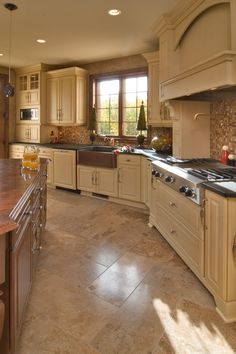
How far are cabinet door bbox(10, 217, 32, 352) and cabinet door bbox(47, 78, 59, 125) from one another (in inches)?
181

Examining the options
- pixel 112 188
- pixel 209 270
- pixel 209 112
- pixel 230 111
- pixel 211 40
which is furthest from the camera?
pixel 112 188

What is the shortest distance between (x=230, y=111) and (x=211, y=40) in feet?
2.35

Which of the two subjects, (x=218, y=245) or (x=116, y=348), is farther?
(x=218, y=245)

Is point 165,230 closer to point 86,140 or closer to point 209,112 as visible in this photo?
point 209,112

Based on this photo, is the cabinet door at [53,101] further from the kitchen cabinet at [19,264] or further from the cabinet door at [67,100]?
the kitchen cabinet at [19,264]

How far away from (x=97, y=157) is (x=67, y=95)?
1720 millimetres

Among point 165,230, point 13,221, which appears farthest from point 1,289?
point 165,230

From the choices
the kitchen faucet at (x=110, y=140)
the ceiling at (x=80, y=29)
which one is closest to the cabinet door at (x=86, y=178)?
the kitchen faucet at (x=110, y=140)

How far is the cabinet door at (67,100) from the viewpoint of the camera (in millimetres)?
5612

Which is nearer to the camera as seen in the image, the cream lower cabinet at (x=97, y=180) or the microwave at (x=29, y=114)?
the cream lower cabinet at (x=97, y=180)

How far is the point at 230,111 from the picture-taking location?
2881 mm

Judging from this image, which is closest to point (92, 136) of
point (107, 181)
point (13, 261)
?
point (107, 181)

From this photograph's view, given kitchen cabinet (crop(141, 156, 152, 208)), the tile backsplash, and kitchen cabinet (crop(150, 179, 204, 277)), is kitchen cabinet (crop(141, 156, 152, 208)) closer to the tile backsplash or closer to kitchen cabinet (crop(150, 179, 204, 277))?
kitchen cabinet (crop(150, 179, 204, 277))

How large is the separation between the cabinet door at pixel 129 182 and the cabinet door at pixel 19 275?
273cm
